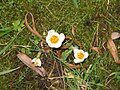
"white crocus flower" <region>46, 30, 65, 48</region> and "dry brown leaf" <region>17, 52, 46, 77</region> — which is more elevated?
"white crocus flower" <region>46, 30, 65, 48</region>

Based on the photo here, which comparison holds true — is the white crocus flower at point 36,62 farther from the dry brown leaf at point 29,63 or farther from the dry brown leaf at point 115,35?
the dry brown leaf at point 115,35

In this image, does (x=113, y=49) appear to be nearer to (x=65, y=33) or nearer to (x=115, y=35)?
(x=115, y=35)

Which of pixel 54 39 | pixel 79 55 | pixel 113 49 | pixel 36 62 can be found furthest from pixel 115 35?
pixel 36 62

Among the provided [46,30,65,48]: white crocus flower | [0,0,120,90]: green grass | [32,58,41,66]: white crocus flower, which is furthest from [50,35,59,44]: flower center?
[32,58,41,66]: white crocus flower

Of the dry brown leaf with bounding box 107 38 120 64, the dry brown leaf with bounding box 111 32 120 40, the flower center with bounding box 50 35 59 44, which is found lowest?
the dry brown leaf with bounding box 107 38 120 64

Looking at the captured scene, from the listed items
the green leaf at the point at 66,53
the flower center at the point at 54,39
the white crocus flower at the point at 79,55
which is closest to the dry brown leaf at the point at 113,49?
the white crocus flower at the point at 79,55

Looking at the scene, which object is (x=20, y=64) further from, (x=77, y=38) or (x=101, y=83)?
(x=101, y=83)

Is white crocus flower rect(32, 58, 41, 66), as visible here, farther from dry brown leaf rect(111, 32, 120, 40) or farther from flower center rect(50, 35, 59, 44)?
dry brown leaf rect(111, 32, 120, 40)
